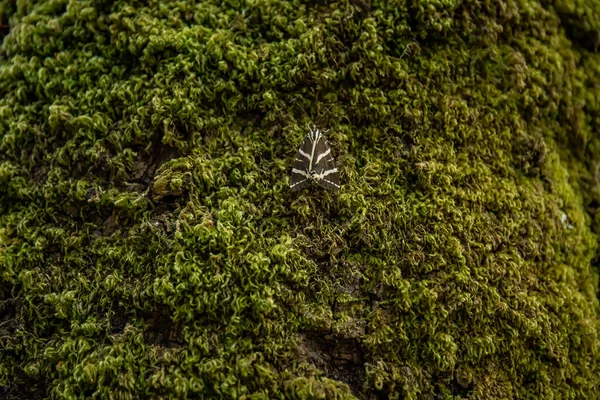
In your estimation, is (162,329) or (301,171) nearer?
(162,329)

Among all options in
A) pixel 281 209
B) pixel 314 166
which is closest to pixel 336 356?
pixel 281 209

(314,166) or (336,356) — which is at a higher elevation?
(314,166)

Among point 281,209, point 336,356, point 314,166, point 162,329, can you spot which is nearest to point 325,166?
point 314,166

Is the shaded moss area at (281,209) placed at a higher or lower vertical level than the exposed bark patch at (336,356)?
higher

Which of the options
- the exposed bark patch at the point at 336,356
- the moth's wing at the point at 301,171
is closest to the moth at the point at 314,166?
the moth's wing at the point at 301,171

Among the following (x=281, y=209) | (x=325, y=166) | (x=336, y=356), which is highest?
(x=325, y=166)

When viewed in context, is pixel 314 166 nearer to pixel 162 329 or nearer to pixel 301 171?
pixel 301 171

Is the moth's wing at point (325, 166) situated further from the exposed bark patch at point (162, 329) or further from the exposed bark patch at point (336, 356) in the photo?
the exposed bark patch at point (162, 329)

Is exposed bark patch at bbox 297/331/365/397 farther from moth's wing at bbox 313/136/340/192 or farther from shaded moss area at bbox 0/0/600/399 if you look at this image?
moth's wing at bbox 313/136/340/192
